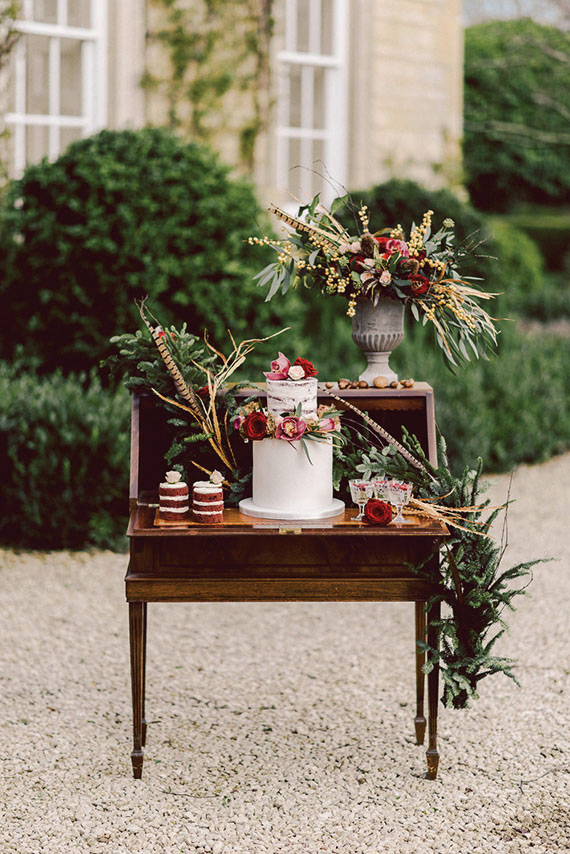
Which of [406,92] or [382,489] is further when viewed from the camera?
[406,92]

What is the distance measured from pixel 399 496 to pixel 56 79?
5.93 metres

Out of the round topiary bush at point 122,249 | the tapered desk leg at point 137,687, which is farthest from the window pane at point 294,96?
the tapered desk leg at point 137,687

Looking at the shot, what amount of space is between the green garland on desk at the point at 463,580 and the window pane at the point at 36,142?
5541 mm

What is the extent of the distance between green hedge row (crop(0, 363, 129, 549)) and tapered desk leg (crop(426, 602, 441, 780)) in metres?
2.71

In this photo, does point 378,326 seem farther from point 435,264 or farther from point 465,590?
point 465,590

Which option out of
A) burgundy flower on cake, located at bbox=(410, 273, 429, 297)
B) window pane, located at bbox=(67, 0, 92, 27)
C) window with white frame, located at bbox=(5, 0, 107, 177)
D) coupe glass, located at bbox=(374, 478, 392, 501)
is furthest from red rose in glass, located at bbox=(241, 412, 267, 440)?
window pane, located at bbox=(67, 0, 92, 27)

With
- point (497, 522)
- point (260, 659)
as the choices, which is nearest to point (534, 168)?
point (497, 522)

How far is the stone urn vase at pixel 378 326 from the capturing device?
3650 mm

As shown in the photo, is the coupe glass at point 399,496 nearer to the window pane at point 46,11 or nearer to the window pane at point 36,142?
the window pane at point 36,142

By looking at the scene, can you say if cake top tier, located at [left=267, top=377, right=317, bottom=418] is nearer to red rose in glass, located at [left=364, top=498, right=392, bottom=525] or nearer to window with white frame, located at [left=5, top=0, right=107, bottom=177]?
red rose in glass, located at [left=364, top=498, right=392, bottom=525]

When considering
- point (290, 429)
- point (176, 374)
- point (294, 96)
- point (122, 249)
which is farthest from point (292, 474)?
point (294, 96)

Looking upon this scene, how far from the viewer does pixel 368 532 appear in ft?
10.7

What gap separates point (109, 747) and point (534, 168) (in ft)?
60.5

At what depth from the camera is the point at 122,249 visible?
6918 millimetres
